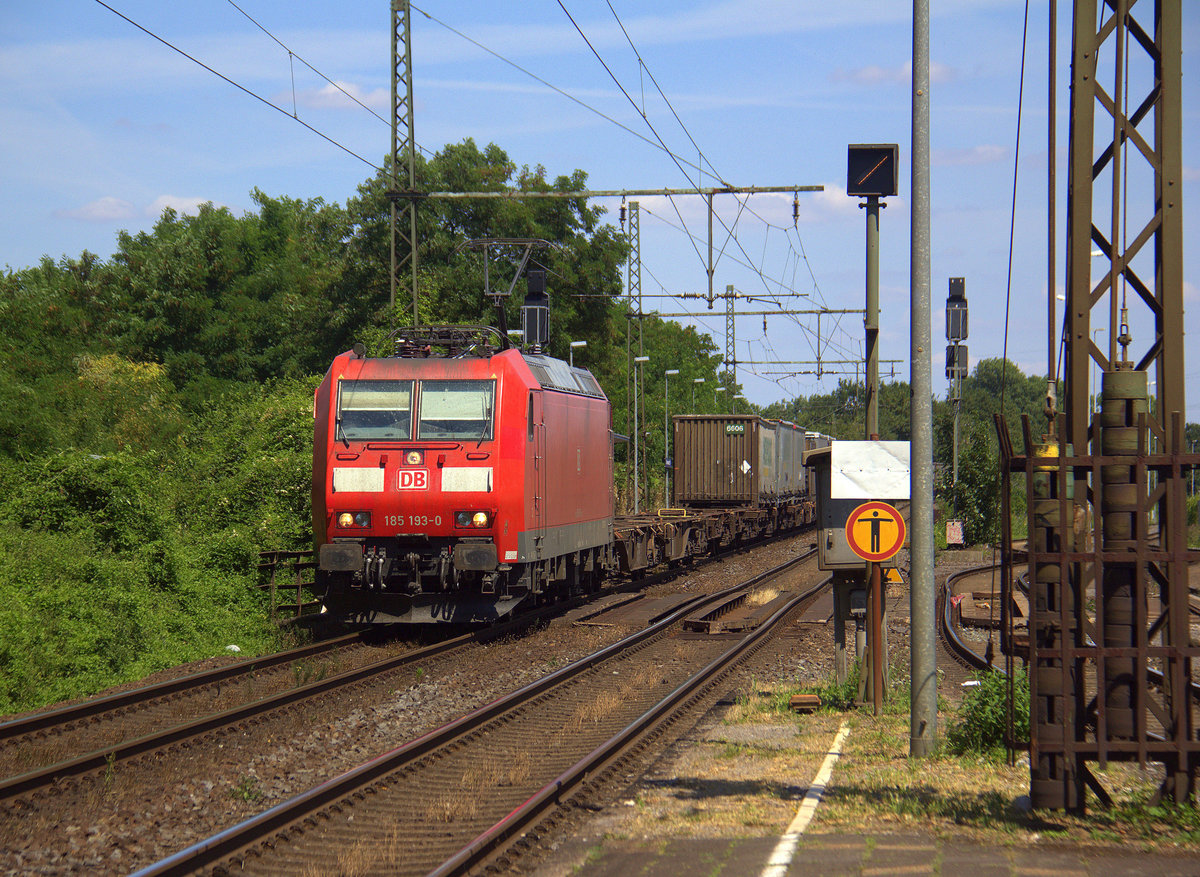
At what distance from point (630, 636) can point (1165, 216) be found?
399 inches

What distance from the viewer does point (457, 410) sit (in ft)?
47.1

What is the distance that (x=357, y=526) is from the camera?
14.1 meters

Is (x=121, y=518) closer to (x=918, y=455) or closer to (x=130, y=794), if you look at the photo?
(x=130, y=794)

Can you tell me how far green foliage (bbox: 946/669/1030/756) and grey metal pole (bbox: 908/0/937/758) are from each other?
303mm

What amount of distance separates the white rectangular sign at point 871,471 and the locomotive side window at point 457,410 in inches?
222

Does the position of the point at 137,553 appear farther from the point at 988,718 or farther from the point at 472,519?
the point at 988,718

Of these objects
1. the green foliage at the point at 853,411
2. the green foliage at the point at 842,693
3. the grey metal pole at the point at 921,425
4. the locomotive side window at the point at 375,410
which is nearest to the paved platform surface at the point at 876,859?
the grey metal pole at the point at 921,425

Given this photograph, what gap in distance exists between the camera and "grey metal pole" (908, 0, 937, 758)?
828 cm

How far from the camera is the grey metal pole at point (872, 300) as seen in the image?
10992 mm

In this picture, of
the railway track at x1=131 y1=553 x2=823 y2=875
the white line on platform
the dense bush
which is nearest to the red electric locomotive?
the dense bush

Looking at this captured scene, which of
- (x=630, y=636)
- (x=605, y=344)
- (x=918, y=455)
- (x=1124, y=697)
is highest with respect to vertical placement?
(x=605, y=344)

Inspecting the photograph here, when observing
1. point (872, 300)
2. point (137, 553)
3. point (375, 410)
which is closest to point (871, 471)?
point (872, 300)

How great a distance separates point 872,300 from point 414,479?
5.96m

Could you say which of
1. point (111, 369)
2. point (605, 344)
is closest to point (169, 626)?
point (111, 369)
